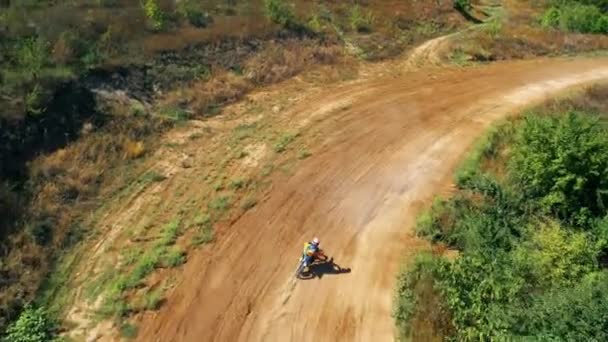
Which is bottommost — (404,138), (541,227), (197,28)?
(541,227)

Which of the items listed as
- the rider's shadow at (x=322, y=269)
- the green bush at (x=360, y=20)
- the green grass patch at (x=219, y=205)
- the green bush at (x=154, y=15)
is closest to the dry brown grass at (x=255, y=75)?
the green bush at (x=360, y=20)

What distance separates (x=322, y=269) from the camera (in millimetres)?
17281

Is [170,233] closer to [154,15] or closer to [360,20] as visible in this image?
[154,15]

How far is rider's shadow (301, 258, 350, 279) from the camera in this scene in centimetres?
1701

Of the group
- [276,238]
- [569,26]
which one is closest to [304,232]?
[276,238]

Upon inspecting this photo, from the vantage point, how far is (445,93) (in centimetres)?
2947

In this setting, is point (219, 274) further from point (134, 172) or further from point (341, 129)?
point (341, 129)

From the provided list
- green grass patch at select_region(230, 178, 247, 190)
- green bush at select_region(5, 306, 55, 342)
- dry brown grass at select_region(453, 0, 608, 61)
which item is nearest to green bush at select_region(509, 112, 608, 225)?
green grass patch at select_region(230, 178, 247, 190)

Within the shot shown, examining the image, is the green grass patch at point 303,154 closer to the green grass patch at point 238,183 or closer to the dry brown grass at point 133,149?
the green grass patch at point 238,183

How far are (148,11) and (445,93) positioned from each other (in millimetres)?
17431

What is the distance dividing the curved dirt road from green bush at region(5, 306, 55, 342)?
2.86 meters

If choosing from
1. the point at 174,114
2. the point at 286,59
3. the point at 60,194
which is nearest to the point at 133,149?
the point at 174,114

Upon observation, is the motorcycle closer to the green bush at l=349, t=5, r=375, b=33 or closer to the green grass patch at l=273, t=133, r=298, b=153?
the green grass patch at l=273, t=133, r=298, b=153

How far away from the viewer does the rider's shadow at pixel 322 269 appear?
17.0m
